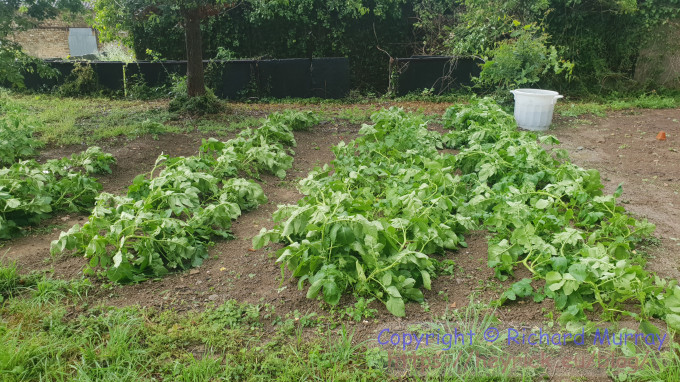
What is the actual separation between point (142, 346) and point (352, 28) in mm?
10203

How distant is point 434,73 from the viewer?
10656mm

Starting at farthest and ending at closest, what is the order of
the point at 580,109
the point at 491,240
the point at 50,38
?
the point at 50,38, the point at 580,109, the point at 491,240

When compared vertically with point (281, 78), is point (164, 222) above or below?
below

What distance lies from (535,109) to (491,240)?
4.70 m

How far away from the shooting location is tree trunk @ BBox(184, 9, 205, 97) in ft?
26.1

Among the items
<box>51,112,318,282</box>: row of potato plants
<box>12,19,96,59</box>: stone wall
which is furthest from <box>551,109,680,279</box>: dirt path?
Result: <box>12,19,96,59</box>: stone wall

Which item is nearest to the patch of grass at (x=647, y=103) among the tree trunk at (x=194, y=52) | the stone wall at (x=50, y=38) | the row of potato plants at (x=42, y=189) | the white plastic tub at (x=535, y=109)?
the white plastic tub at (x=535, y=109)

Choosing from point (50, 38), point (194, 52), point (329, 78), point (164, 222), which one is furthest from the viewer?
point (50, 38)

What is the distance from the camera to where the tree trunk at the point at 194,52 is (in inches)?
313

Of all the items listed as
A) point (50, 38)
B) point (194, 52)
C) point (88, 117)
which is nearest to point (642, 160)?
point (194, 52)

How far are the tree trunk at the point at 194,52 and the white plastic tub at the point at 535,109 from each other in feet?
16.5

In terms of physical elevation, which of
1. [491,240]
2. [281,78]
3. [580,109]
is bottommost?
[491,240]

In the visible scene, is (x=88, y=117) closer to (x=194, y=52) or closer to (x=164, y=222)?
(x=194, y=52)

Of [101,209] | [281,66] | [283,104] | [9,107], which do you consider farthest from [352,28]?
[101,209]
